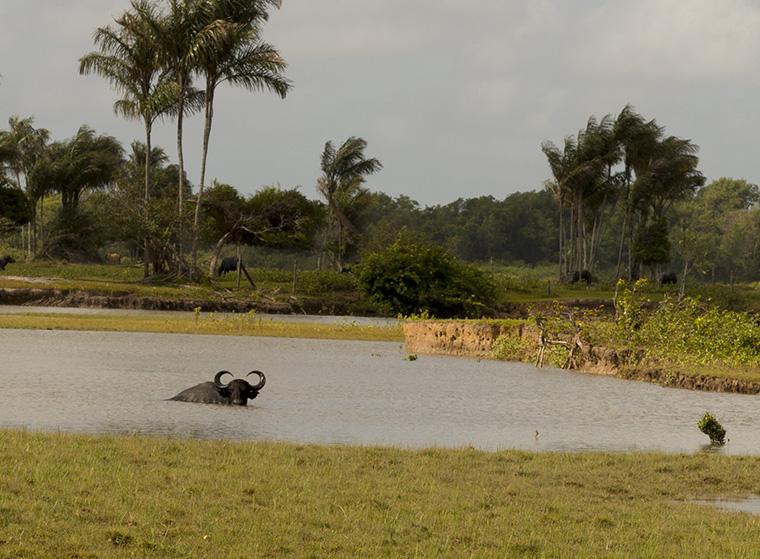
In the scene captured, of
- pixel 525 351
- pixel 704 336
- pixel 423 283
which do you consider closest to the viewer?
pixel 704 336

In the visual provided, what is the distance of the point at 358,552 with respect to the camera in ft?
32.2

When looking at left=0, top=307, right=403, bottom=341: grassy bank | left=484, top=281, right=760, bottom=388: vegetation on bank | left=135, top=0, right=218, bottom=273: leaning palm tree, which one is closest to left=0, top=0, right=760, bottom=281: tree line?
left=135, top=0, right=218, bottom=273: leaning palm tree

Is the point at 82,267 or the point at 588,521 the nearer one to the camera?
the point at 588,521

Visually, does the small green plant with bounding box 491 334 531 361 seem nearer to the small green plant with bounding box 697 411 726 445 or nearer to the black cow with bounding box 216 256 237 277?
the small green plant with bounding box 697 411 726 445

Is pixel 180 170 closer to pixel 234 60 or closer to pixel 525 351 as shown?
pixel 234 60

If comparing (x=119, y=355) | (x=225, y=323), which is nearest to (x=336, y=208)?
(x=225, y=323)

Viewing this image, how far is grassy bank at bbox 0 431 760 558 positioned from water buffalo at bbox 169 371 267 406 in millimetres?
5906

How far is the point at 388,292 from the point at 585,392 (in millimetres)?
33153

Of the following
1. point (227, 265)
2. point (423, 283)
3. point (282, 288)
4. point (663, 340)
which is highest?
point (227, 265)

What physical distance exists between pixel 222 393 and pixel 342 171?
60.3 meters

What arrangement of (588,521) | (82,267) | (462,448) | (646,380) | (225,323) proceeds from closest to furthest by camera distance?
(588,521)
(462,448)
(646,380)
(225,323)
(82,267)

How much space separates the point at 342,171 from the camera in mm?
81000

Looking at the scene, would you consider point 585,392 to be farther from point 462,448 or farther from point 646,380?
point 462,448

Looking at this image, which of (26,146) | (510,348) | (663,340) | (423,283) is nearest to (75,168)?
(26,146)
